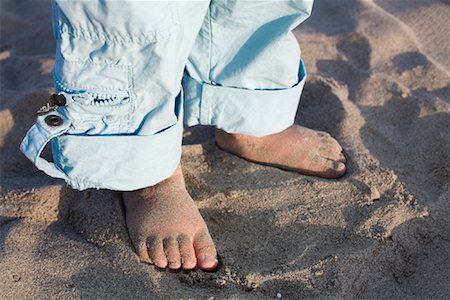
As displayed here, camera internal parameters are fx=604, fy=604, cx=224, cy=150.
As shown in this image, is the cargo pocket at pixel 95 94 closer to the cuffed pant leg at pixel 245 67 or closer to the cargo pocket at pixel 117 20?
the cargo pocket at pixel 117 20

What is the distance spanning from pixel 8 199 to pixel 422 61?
136 cm

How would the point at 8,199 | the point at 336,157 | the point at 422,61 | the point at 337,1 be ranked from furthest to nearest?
the point at 337,1
the point at 422,61
the point at 336,157
the point at 8,199

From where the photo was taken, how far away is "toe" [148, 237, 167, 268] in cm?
136

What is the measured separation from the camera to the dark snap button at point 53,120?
1.25 metres

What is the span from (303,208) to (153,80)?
0.53m

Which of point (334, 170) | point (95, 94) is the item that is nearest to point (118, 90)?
point (95, 94)

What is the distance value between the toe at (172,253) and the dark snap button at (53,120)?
0.38 m

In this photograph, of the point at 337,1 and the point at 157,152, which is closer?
the point at 157,152

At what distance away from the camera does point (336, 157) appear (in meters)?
1.65

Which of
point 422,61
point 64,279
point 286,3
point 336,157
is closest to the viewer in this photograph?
point 64,279

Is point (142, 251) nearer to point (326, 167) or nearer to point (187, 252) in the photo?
point (187, 252)

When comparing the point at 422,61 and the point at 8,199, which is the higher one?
the point at 422,61

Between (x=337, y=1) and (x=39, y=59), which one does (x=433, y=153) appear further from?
(x=39, y=59)

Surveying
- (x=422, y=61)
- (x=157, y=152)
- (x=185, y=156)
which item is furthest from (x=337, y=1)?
(x=157, y=152)
